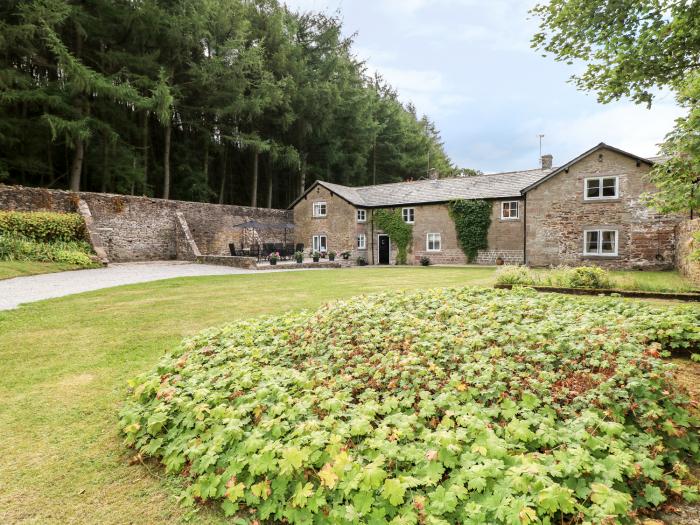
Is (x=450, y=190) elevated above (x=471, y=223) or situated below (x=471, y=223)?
above

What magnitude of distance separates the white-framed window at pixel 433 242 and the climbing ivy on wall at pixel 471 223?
1.43 m

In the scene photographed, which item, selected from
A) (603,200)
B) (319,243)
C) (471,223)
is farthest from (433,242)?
(603,200)

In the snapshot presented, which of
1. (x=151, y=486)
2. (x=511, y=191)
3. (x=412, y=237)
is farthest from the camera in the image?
(x=412, y=237)

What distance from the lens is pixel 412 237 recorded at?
28.8 meters

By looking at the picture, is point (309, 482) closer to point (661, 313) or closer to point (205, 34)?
point (661, 313)

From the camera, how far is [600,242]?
833 inches

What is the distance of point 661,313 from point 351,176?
39367 mm

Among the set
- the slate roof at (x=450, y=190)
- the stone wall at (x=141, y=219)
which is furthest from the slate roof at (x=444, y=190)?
the stone wall at (x=141, y=219)

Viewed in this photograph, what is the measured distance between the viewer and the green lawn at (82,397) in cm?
287

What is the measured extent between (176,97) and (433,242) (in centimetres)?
2183

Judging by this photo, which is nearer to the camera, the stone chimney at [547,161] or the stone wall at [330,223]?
the stone chimney at [547,161]

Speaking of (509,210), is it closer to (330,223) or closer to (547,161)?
(547,161)

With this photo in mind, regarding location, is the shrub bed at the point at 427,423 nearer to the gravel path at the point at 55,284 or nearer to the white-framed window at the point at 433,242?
the gravel path at the point at 55,284

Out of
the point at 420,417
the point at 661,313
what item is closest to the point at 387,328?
the point at 420,417
